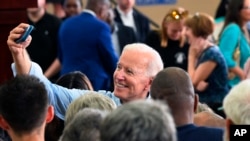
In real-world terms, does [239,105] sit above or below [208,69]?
above

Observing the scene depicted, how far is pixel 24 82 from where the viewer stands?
3.94 m

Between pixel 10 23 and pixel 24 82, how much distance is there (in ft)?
3.95

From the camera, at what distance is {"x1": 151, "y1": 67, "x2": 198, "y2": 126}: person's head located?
4027 millimetres

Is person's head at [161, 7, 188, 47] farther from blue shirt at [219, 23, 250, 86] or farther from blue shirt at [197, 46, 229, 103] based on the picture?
blue shirt at [197, 46, 229, 103]

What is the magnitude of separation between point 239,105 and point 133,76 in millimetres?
1610

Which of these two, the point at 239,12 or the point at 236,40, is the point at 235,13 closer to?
the point at 239,12

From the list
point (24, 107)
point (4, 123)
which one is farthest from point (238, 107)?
point (4, 123)

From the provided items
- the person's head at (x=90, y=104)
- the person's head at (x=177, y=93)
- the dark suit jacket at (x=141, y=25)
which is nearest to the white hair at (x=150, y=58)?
the person's head at (x=177, y=93)

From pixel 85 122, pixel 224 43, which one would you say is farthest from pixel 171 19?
pixel 85 122

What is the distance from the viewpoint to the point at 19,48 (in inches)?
183

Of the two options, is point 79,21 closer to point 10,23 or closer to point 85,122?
point 10,23

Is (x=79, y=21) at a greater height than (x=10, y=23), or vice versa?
(x=10, y=23)

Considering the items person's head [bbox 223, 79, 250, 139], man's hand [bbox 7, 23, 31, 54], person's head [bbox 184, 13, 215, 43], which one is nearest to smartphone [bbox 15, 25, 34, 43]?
man's hand [bbox 7, 23, 31, 54]

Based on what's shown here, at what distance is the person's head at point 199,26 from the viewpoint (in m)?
7.62
